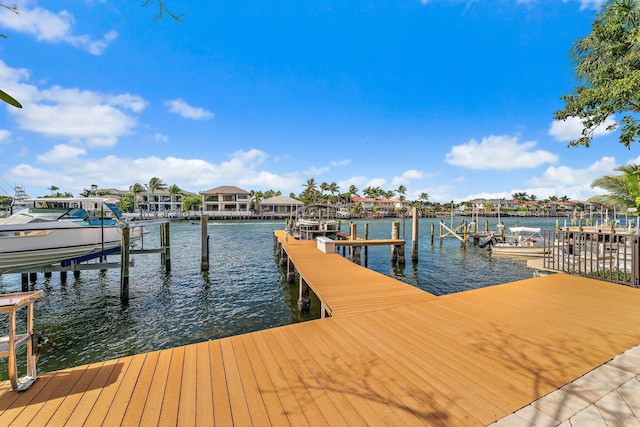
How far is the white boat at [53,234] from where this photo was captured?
9367mm

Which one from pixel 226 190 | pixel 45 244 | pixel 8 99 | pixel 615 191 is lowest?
pixel 45 244

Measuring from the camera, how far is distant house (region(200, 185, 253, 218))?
252 ft

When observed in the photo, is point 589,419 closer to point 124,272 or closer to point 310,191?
point 124,272

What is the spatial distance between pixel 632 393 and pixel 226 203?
8044 cm

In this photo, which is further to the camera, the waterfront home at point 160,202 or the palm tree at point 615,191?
the waterfront home at point 160,202

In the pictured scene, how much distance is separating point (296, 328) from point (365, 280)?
164 inches

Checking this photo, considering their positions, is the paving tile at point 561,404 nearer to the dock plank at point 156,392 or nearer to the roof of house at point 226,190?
the dock plank at point 156,392

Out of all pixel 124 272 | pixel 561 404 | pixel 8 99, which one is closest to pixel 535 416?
pixel 561 404

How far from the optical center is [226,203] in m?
77.4

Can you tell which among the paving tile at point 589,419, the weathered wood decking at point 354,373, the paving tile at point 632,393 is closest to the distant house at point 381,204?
the weathered wood decking at point 354,373

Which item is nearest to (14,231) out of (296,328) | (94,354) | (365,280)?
(94,354)

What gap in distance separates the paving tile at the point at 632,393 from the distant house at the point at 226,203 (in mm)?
78204

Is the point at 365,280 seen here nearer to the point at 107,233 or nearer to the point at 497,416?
the point at 497,416

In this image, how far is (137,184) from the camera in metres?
81.4
